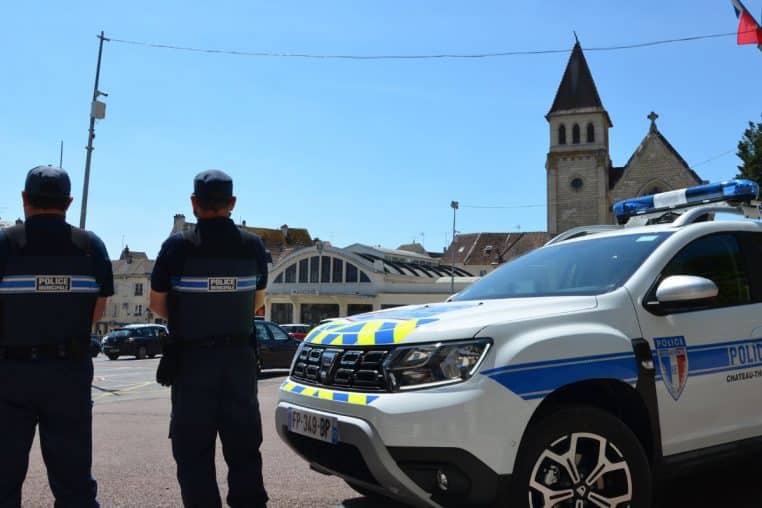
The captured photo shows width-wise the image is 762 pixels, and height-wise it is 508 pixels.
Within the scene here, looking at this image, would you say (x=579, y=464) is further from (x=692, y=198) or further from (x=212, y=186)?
(x=692, y=198)

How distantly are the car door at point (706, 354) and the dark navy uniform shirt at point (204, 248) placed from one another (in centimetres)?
228

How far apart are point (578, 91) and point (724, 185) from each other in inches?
2395

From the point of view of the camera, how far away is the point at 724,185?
5.54m

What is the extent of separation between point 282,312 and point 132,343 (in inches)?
1414

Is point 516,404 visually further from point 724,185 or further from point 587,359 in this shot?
point 724,185

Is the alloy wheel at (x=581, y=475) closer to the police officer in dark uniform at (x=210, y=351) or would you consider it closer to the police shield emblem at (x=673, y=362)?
the police shield emblem at (x=673, y=362)

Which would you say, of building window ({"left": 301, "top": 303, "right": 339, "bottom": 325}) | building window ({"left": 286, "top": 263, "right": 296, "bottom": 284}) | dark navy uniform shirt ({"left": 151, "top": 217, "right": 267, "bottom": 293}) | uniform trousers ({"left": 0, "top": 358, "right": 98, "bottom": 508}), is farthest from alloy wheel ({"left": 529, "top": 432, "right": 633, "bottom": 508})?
building window ({"left": 286, "top": 263, "right": 296, "bottom": 284})

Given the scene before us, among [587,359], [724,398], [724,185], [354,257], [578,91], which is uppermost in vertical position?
[578,91]

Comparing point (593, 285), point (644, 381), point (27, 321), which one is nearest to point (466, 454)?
A: point (644, 381)

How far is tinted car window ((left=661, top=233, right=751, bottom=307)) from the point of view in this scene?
4.18m

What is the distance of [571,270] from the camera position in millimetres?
4461

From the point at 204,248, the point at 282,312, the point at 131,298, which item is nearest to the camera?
the point at 204,248

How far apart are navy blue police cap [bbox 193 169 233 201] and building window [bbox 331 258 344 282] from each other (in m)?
59.7

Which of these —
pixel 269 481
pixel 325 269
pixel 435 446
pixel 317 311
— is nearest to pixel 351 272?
pixel 325 269
